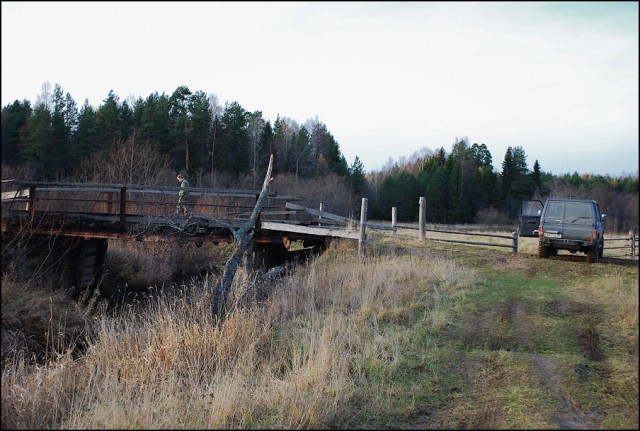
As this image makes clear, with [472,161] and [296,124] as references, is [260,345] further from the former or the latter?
[296,124]

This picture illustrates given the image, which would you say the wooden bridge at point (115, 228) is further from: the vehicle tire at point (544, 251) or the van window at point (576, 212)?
the vehicle tire at point (544, 251)

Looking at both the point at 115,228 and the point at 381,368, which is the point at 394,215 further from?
the point at 381,368

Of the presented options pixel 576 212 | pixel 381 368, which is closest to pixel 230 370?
pixel 381 368

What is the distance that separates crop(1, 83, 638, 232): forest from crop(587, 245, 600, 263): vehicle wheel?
60 centimetres

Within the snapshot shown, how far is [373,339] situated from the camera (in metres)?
6.91

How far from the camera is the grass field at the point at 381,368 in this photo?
14.8 ft

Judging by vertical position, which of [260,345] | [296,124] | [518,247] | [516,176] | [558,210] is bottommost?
[260,345]

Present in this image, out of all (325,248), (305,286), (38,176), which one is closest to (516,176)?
(325,248)

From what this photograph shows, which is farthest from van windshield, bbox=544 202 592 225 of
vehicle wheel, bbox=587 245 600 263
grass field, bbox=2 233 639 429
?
vehicle wheel, bbox=587 245 600 263

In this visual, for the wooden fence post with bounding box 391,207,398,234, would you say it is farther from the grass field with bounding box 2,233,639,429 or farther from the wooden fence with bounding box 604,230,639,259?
the wooden fence with bounding box 604,230,639,259

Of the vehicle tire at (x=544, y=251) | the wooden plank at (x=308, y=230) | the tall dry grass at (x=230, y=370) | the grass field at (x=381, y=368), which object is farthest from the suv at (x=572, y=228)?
the wooden plank at (x=308, y=230)

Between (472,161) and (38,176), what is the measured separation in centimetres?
2347

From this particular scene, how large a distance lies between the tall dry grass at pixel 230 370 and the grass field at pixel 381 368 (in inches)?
0.9

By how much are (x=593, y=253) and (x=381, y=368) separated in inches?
115
